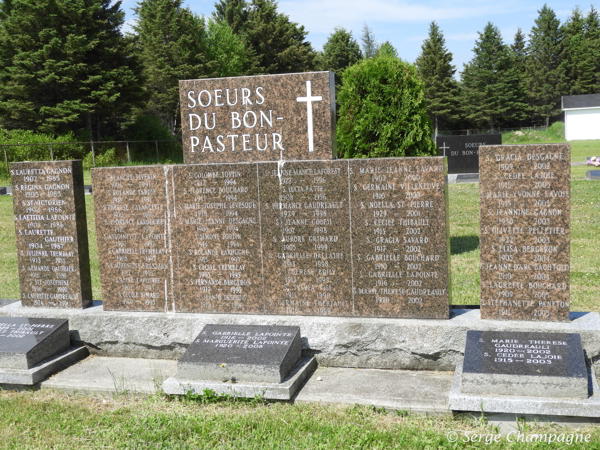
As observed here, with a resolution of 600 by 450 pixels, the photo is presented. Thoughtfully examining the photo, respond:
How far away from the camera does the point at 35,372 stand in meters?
5.24

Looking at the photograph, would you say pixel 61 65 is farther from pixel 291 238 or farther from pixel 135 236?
pixel 291 238

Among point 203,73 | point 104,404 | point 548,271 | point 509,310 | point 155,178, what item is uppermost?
point 203,73

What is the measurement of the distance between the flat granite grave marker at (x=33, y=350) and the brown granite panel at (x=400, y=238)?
275cm

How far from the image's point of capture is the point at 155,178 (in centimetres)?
594

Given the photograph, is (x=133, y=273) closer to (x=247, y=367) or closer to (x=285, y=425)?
(x=247, y=367)

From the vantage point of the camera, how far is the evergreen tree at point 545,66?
6203 cm

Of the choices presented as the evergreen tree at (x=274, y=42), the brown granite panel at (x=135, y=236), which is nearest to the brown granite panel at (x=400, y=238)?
the brown granite panel at (x=135, y=236)

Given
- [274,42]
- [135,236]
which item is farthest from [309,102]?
[274,42]

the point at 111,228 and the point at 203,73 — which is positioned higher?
the point at 203,73

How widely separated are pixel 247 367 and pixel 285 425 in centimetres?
67

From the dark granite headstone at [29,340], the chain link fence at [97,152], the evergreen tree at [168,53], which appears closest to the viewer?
the dark granite headstone at [29,340]

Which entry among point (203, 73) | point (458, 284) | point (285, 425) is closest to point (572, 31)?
point (203, 73)

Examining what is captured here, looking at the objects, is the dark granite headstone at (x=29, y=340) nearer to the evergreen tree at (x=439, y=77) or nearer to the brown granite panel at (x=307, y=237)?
the brown granite panel at (x=307, y=237)

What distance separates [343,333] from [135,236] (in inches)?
88.3
